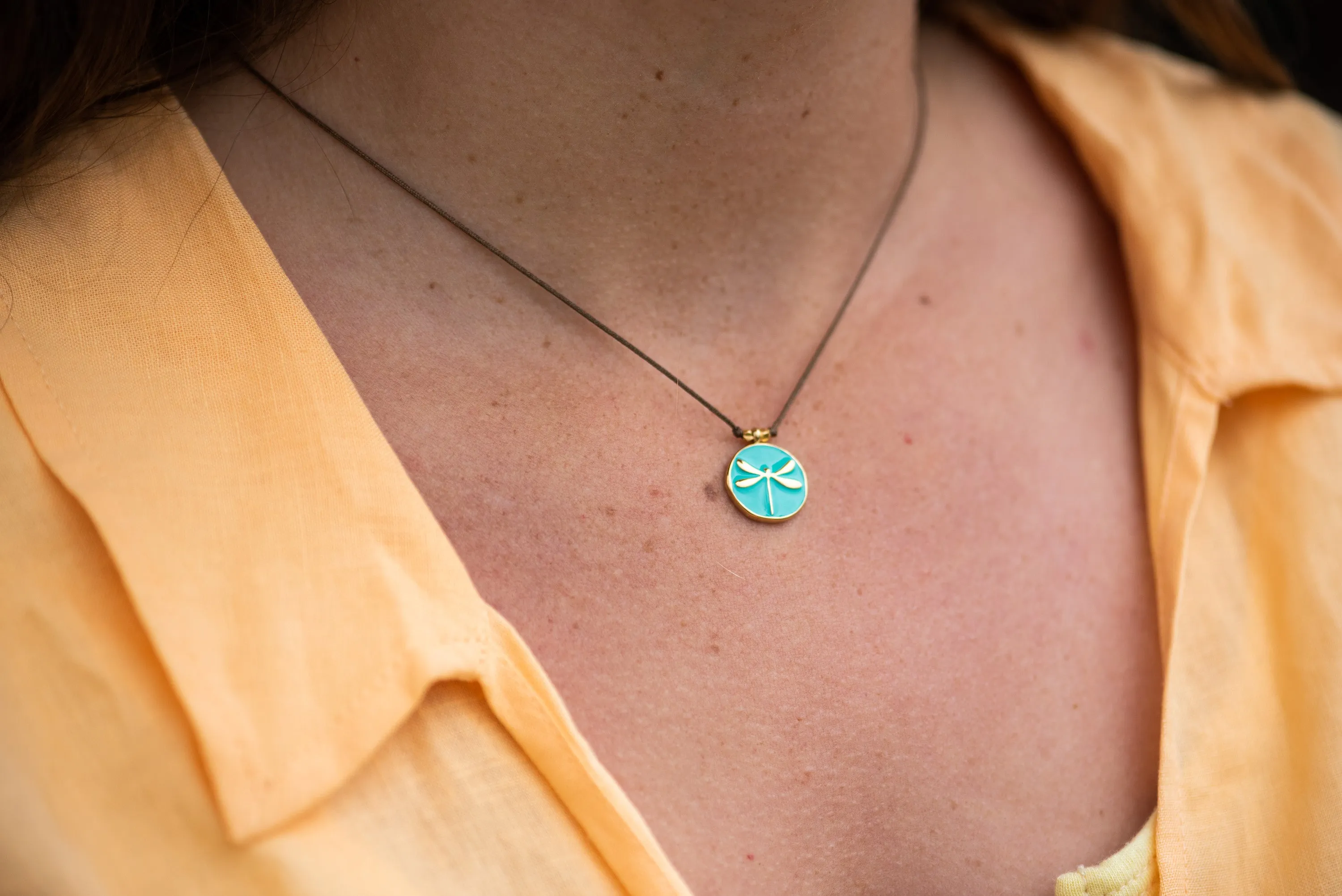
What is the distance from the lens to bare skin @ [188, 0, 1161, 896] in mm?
905

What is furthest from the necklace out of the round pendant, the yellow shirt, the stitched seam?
the stitched seam

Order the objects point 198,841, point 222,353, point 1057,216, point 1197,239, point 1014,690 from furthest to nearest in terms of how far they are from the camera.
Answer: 1. point 1057,216
2. point 1197,239
3. point 1014,690
4. point 222,353
5. point 198,841

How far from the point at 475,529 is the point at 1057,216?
858 mm

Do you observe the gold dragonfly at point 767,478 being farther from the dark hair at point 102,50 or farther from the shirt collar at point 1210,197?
the dark hair at point 102,50

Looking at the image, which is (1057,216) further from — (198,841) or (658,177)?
(198,841)

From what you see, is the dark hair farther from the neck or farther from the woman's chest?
the woman's chest

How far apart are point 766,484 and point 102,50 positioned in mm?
706

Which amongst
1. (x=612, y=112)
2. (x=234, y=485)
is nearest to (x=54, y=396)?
(x=234, y=485)

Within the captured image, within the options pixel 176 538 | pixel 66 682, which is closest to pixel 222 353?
pixel 176 538

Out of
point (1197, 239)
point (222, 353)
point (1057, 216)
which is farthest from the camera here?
point (1057, 216)

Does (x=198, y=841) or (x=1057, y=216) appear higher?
(x=1057, y=216)

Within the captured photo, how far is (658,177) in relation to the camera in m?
1.07

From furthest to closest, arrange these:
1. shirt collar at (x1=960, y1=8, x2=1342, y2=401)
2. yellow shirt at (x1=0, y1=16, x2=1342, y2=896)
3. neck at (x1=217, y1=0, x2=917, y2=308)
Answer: shirt collar at (x1=960, y1=8, x2=1342, y2=401) < neck at (x1=217, y1=0, x2=917, y2=308) < yellow shirt at (x1=0, y1=16, x2=1342, y2=896)

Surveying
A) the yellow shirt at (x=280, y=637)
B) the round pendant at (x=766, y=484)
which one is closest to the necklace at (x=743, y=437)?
the round pendant at (x=766, y=484)
